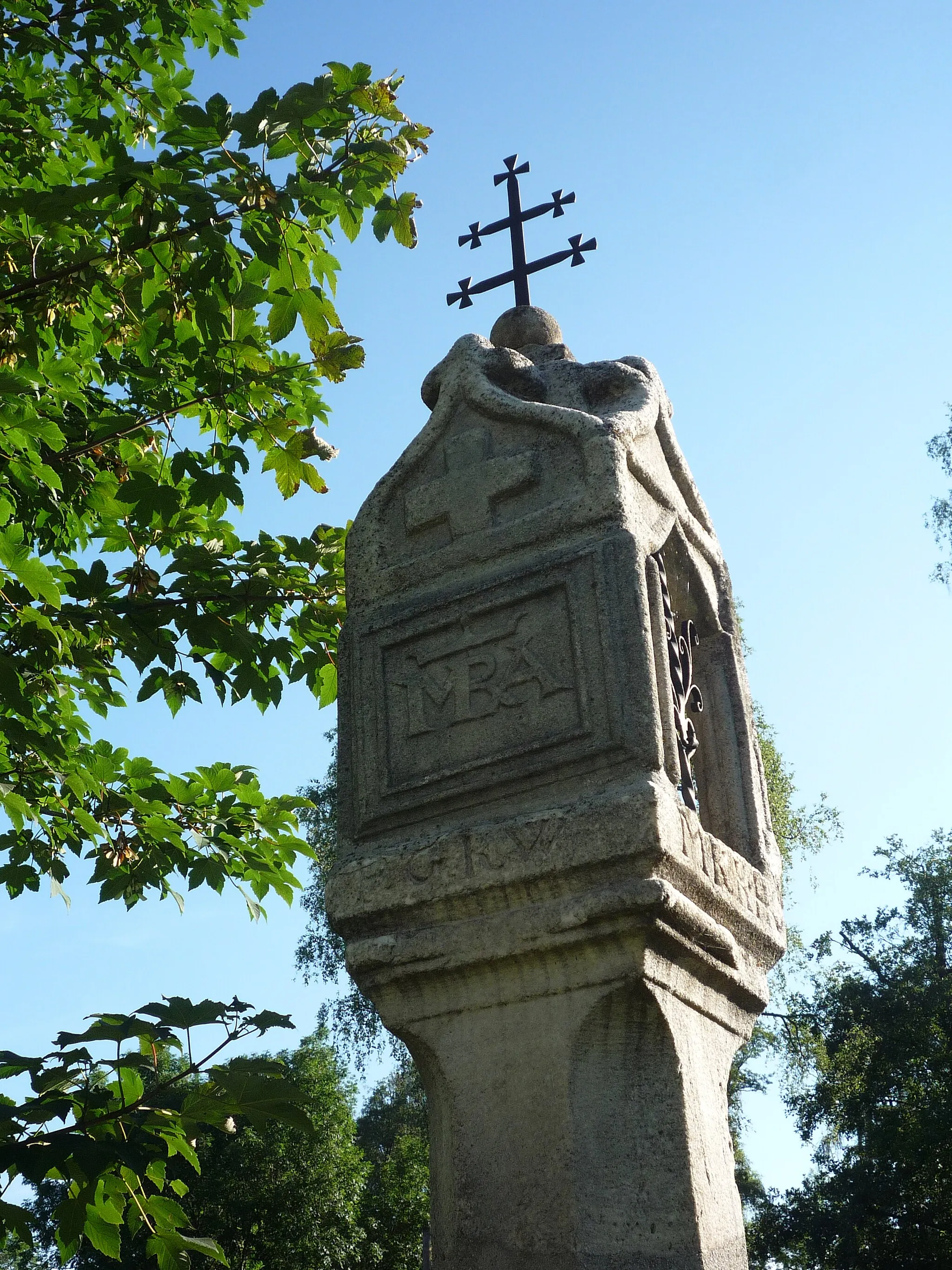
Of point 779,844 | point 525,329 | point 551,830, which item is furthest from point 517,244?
point 779,844

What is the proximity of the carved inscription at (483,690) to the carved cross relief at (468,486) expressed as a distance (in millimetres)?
300

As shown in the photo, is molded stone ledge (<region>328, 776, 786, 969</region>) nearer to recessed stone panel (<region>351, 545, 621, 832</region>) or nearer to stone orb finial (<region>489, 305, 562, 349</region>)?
recessed stone panel (<region>351, 545, 621, 832</region>)

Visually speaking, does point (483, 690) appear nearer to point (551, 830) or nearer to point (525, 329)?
point (551, 830)

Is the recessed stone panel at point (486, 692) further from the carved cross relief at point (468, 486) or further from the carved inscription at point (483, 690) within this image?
the carved cross relief at point (468, 486)

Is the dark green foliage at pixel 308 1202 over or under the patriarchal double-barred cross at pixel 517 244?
under

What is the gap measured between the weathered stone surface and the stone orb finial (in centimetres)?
35

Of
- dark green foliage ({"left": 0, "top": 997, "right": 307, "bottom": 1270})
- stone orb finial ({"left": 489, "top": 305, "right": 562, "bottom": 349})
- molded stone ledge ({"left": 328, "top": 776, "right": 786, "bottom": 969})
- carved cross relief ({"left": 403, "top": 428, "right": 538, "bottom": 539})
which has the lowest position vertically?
dark green foliage ({"left": 0, "top": 997, "right": 307, "bottom": 1270})

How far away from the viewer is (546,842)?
92.7 inches

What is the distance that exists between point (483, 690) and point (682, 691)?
1.80ft

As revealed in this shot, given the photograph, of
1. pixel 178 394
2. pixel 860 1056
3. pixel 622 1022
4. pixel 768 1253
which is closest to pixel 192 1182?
pixel 768 1253

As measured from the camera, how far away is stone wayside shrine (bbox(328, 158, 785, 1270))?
7.38 ft

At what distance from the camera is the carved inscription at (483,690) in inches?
99.6

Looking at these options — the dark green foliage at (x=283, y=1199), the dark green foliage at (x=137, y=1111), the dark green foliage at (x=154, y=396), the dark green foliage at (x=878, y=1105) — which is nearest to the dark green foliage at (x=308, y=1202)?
the dark green foliage at (x=283, y=1199)

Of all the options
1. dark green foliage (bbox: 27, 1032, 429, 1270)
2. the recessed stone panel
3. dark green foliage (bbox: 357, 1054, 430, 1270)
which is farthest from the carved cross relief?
dark green foliage (bbox: 27, 1032, 429, 1270)
